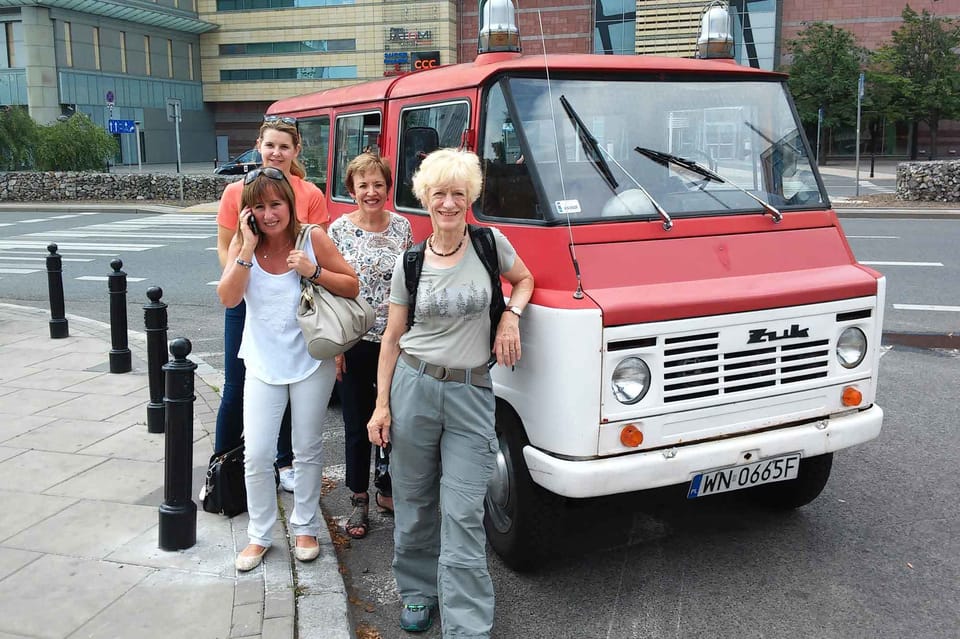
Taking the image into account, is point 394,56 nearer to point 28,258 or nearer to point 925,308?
point 28,258

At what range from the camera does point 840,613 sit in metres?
3.66

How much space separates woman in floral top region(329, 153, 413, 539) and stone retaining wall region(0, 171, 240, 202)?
1003 inches

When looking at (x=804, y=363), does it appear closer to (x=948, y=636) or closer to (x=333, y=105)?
(x=948, y=636)

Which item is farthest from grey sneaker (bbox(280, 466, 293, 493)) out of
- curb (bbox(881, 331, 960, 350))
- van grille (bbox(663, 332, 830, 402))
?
curb (bbox(881, 331, 960, 350))

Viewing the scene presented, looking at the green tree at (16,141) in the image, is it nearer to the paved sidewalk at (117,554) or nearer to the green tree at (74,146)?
the green tree at (74,146)

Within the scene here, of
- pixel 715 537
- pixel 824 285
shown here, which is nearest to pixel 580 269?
pixel 824 285

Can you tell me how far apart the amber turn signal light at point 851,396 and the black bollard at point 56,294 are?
7.39m

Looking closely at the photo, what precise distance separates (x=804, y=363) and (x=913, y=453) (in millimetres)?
2301

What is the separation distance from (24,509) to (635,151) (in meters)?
3.67

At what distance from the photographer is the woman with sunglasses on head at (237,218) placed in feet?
14.2

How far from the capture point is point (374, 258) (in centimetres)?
420

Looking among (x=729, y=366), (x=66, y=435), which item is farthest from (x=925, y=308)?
(x=66, y=435)

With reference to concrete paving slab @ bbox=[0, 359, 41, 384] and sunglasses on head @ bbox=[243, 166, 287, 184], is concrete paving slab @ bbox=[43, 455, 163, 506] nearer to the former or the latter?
sunglasses on head @ bbox=[243, 166, 287, 184]

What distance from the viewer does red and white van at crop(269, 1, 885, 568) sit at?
350 centimetres
